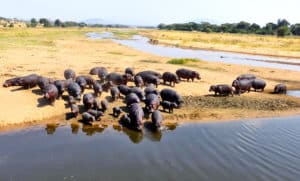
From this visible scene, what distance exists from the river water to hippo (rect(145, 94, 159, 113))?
1.54 metres

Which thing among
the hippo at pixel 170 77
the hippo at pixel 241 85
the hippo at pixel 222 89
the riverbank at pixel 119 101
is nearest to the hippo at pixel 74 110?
the riverbank at pixel 119 101

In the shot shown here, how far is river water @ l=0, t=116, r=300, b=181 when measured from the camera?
1120cm

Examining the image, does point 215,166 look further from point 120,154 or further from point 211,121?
point 211,121

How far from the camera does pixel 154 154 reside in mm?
12805

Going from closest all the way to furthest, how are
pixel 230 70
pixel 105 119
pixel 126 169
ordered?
pixel 126 169
pixel 105 119
pixel 230 70

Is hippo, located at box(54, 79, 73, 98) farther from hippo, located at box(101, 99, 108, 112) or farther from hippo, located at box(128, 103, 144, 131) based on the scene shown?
hippo, located at box(128, 103, 144, 131)

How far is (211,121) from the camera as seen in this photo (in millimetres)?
17391

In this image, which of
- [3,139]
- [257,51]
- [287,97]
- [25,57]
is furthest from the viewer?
[257,51]

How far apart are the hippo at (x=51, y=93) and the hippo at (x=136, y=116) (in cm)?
353

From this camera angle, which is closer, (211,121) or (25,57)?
(211,121)

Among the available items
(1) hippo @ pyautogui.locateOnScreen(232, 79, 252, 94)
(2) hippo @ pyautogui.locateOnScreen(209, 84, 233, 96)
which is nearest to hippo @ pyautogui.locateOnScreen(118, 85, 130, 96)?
(2) hippo @ pyautogui.locateOnScreen(209, 84, 233, 96)

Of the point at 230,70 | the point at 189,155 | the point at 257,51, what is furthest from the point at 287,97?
the point at 257,51

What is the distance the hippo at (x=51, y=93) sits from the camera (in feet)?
56.1

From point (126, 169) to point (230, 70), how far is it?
21.9m
